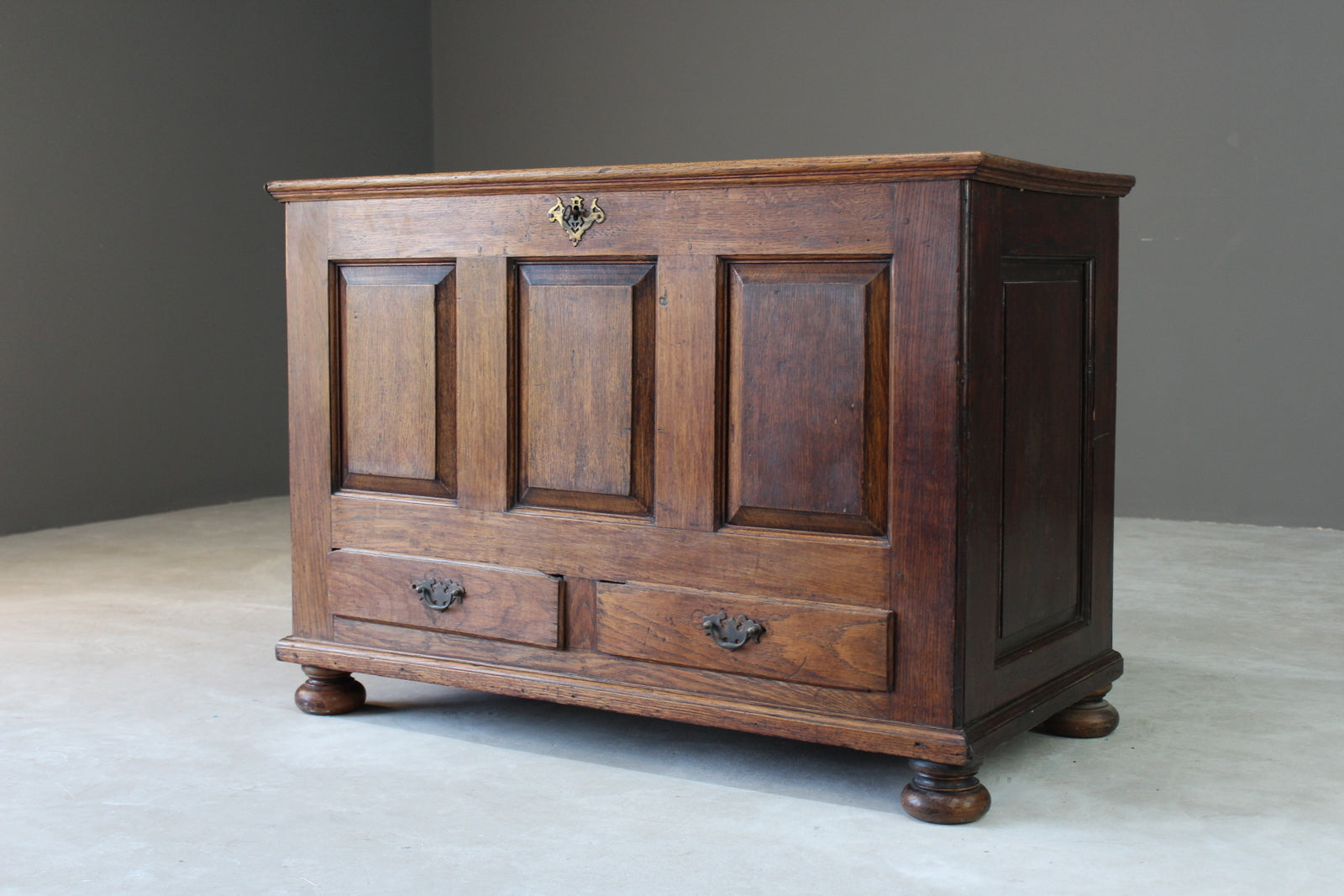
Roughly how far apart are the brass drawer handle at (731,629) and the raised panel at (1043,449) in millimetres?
351

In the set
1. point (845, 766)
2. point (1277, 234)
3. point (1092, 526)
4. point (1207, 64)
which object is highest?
point (1207, 64)

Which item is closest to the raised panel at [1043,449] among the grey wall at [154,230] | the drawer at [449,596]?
the drawer at [449,596]

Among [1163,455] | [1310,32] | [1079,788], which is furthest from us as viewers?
[1163,455]

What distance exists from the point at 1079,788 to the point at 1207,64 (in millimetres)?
3330

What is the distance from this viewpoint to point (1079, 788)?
6.59ft

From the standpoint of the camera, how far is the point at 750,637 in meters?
1.99

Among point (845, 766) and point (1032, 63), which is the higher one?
point (1032, 63)

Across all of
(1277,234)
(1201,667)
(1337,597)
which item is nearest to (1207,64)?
(1277,234)

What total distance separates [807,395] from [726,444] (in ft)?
0.49

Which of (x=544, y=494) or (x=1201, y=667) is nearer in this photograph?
(x=544, y=494)

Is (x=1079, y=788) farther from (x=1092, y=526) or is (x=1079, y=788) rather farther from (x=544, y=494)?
(x=544, y=494)

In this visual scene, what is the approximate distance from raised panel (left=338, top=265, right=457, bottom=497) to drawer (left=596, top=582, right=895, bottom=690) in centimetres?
39

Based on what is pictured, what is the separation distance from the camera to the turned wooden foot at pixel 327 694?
7.76ft

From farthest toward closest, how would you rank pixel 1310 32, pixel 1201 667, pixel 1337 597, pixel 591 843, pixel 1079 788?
pixel 1310 32
pixel 1337 597
pixel 1201 667
pixel 1079 788
pixel 591 843
